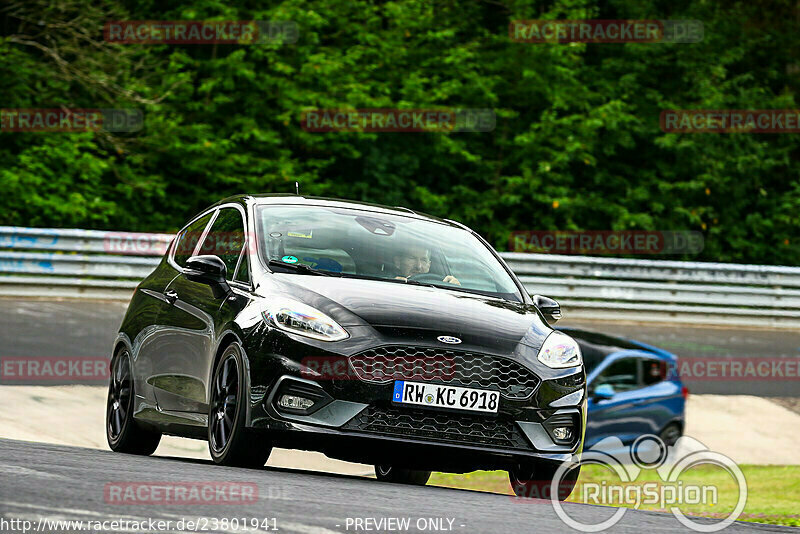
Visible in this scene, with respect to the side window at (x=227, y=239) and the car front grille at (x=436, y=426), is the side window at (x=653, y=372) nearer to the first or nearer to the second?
the side window at (x=227, y=239)

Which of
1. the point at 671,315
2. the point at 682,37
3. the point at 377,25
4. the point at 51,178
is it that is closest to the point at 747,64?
the point at 682,37

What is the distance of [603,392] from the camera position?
14.9 metres

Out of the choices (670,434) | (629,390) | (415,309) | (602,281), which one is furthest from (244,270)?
(602,281)

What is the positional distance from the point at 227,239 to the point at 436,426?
7.20 ft

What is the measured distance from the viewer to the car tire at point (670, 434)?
15578 mm

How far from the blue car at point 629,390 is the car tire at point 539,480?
6695 mm

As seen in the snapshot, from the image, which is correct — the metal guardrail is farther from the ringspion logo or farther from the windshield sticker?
the windshield sticker

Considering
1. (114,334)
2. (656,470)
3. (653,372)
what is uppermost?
(653,372)

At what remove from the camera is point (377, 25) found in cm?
2866

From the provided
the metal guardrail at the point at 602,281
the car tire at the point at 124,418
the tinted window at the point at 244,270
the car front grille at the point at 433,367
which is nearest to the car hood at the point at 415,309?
the car front grille at the point at 433,367

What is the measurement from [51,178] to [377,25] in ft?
26.2

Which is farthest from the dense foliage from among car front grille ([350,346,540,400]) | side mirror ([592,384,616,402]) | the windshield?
car front grille ([350,346,540,400])

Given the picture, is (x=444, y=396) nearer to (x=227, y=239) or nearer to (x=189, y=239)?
(x=227, y=239)

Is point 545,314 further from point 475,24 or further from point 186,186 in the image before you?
point 475,24
